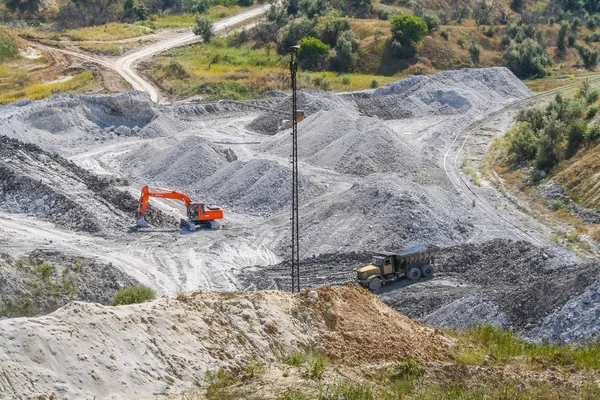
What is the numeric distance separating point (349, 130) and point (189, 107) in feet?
45.7

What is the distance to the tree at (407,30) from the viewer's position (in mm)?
63844

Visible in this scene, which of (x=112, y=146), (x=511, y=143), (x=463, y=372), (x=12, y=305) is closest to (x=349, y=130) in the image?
(x=511, y=143)

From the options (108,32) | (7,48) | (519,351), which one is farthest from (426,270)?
(108,32)

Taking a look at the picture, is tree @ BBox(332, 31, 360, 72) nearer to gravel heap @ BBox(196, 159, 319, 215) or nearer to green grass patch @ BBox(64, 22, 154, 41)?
green grass patch @ BBox(64, 22, 154, 41)

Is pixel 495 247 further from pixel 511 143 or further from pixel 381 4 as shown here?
pixel 381 4

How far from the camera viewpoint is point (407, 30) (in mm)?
63844

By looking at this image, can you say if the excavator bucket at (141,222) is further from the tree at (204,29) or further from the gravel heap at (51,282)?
the tree at (204,29)

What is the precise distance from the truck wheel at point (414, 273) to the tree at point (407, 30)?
137 feet

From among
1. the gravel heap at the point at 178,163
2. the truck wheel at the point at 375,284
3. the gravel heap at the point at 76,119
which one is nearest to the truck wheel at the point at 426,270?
the truck wheel at the point at 375,284

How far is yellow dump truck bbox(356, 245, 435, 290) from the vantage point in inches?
965

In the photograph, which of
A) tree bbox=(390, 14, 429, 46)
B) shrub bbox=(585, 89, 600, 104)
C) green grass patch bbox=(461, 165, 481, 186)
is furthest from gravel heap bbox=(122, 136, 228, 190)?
tree bbox=(390, 14, 429, 46)

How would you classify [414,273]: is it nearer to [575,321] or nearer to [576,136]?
[575,321]

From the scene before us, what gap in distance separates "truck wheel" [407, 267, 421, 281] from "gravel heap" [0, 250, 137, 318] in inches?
333

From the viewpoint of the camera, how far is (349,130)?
41.1m
